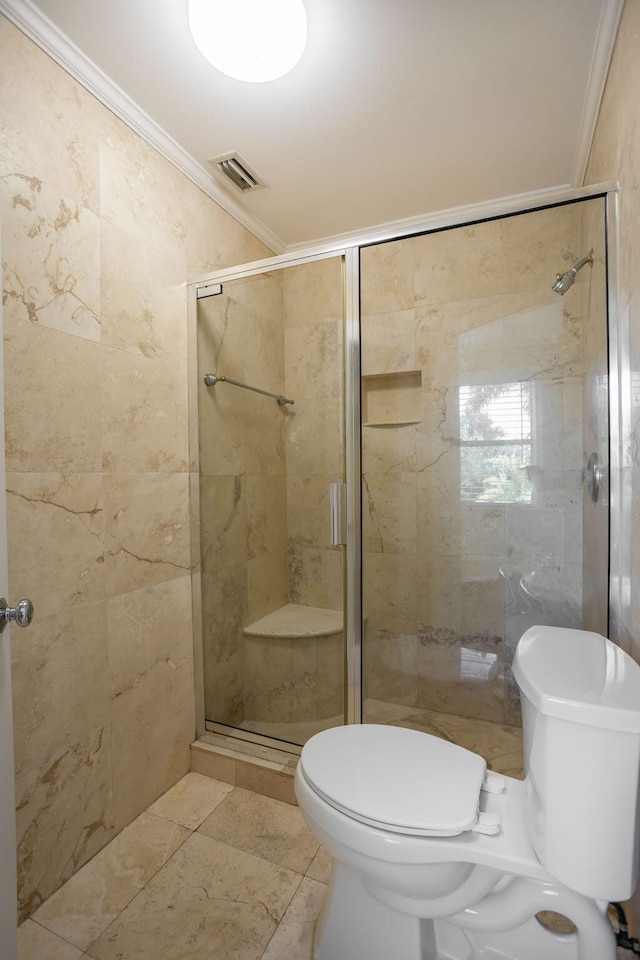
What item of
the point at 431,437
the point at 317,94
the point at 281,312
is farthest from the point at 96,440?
the point at 317,94

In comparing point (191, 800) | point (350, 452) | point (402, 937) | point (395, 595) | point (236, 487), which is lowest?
point (191, 800)

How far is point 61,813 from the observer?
1298 millimetres

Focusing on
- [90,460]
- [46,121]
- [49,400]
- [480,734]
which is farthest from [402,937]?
[46,121]

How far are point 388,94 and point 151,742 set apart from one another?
2310mm

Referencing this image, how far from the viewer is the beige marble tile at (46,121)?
1.16m

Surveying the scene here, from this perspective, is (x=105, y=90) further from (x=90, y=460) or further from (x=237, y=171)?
(x=90, y=460)

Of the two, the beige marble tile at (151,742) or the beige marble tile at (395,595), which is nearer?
the beige marble tile at (151,742)

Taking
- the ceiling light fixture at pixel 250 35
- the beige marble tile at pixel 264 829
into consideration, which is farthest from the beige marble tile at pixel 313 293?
the beige marble tile at pixel 264 829

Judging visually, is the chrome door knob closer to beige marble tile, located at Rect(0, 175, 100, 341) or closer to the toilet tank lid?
beige marble tile, located at Rect(0, 175, 100, 341)

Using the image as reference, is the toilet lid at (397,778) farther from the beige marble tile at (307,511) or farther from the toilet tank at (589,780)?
the beige marble tile at (307,511)

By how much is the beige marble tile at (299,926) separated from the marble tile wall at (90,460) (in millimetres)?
632

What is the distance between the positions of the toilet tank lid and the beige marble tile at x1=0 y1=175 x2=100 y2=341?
57.5 inches

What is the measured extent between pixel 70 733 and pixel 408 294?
1729 millimetres

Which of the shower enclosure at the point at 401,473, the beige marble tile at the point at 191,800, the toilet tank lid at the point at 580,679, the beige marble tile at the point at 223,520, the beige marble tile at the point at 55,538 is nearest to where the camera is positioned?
the toilet tank lid at the point at 580,679
